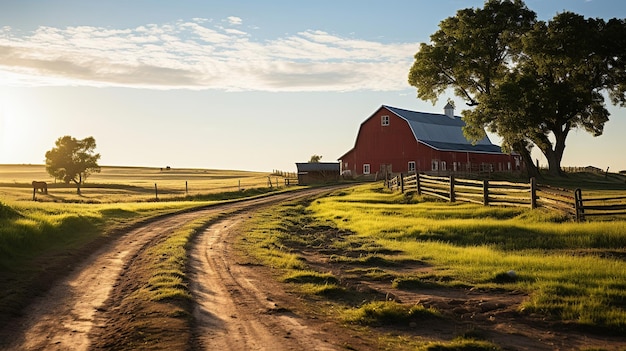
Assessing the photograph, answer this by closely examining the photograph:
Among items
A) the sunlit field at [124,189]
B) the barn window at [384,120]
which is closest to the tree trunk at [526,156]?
the barn window at [384,120]

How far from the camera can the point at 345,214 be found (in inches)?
1165

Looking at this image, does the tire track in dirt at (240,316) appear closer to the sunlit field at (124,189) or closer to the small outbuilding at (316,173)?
the sunlit field at (124,189)

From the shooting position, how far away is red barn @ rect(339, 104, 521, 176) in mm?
64688

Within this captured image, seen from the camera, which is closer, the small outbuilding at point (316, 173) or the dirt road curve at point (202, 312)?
the dirt road curve at point (202, 312)

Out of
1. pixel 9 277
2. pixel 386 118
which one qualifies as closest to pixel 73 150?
pixel 386 118

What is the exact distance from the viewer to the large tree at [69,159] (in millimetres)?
79750

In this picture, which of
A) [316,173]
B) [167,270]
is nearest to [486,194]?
[167,270]

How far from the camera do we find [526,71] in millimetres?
49812

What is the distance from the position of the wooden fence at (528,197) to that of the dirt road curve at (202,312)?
13109mm

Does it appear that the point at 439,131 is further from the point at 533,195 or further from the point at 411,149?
the point at 533,195

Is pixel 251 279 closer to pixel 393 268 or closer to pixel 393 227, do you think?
pixel 393 268

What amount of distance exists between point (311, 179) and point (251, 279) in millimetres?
59934

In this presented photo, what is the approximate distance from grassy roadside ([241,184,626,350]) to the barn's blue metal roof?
38.7m

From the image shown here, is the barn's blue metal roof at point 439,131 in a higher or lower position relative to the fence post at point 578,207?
higher
